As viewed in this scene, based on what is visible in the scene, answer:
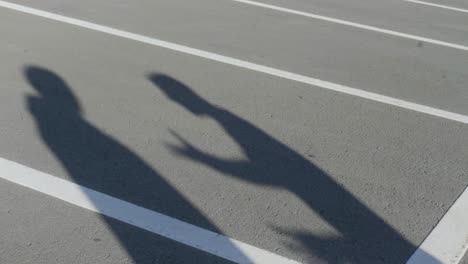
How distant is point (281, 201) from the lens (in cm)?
534

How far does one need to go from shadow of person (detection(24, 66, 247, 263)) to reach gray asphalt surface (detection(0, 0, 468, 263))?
15 mm

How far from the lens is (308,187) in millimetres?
5586

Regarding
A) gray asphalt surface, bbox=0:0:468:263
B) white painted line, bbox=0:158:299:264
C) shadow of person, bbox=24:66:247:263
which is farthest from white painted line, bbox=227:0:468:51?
white painted line, bbox=0:158:299:264

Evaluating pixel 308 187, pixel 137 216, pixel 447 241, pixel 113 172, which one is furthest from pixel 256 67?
pixel 447 241

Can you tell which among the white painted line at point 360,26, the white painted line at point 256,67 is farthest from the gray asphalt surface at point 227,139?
the white painted line at point 360,26

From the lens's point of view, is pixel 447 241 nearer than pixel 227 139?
Yes

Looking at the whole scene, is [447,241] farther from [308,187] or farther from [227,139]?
[227,139]

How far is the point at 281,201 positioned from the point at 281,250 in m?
0.69

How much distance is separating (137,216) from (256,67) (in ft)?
12.6

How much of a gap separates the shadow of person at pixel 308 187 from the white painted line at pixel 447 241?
0.10 metres

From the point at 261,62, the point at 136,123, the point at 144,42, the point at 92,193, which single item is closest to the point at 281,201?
the point at 92,193

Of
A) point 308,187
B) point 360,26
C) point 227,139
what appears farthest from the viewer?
point 360,26

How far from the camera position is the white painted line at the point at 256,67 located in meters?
7.57

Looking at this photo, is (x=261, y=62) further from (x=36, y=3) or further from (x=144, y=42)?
(x=36, y=3)
